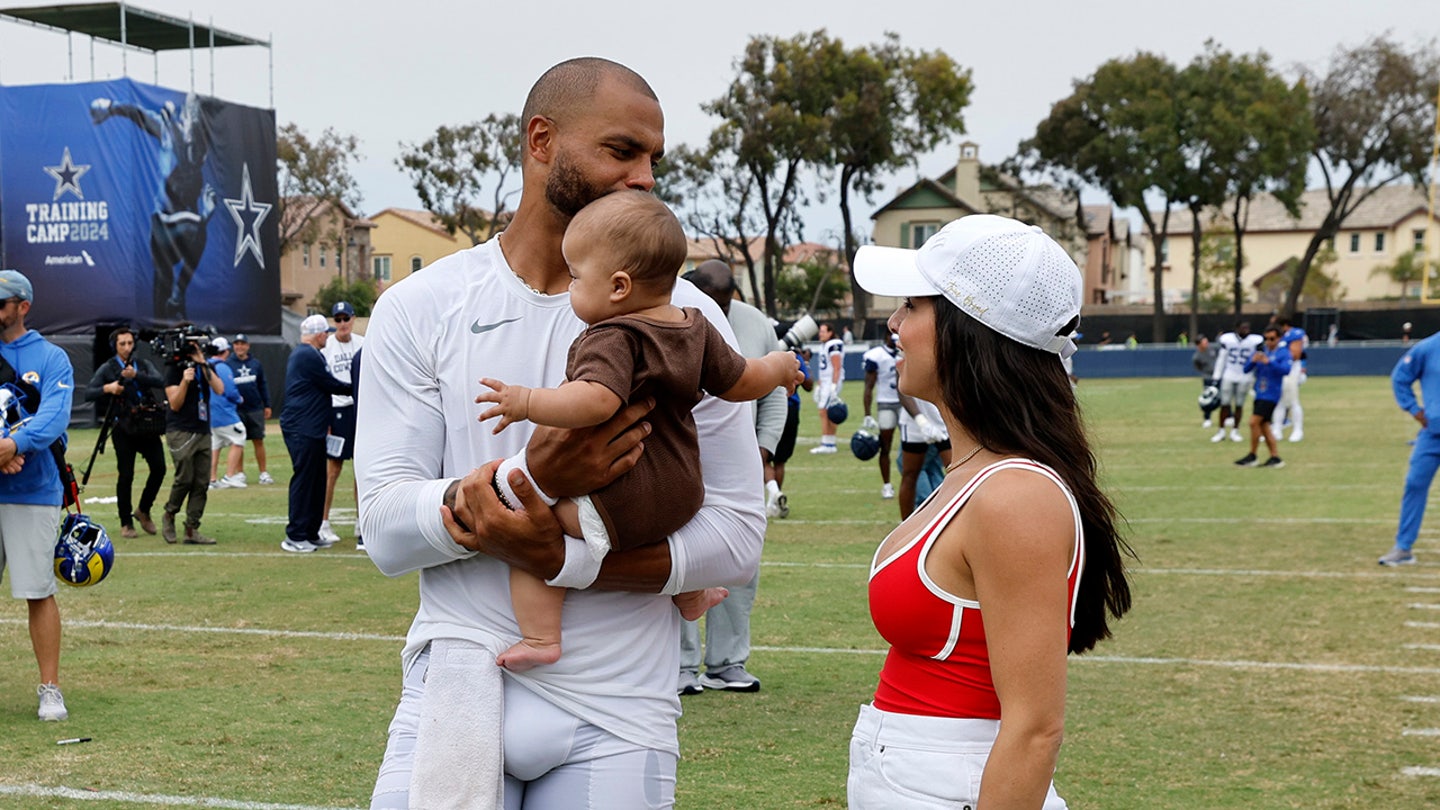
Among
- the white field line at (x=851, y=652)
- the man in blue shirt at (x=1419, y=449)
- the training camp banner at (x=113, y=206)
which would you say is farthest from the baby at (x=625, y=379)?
the training camp banner at (x=113, y=206)

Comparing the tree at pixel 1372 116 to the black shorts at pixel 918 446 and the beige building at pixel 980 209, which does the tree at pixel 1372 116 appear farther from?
the black shorts at pixel 918 446

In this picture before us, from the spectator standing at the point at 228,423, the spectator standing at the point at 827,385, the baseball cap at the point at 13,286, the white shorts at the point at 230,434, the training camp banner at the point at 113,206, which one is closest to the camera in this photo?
the baseball cap at the point at 13,286

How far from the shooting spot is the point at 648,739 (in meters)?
2.59

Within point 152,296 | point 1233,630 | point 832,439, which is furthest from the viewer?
point 152,296

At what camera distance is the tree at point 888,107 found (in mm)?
56594

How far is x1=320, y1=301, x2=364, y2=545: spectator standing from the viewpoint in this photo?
531 inches

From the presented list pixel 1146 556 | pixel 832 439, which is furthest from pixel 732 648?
pixel 832 439

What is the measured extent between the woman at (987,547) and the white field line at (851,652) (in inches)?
238

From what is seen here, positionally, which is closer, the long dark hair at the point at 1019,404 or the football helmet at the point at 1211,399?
the long dark hair at the point at 1019,404

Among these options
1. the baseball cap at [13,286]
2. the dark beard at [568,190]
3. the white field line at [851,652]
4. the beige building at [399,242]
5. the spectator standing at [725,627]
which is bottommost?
the white field line at [851,652]

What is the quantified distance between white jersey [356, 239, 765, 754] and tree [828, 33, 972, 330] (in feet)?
179

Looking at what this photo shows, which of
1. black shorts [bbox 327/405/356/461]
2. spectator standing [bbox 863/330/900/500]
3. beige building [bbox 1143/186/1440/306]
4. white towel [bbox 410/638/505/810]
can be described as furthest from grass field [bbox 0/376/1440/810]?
beige building [bbox 1143/186/1440/306]

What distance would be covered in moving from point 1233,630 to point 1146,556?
10.3 ft

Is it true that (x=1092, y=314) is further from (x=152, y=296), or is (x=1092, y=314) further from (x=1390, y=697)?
(x=1390, y=697)
